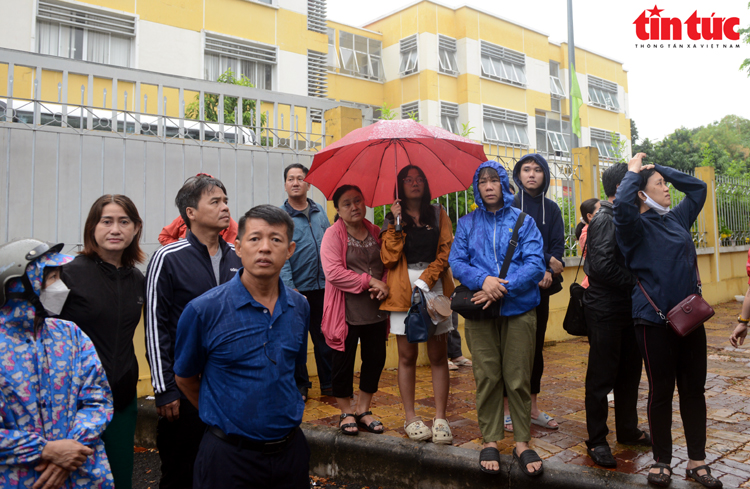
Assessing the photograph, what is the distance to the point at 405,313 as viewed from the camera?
4086 mm

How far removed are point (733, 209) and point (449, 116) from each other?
12.2 m

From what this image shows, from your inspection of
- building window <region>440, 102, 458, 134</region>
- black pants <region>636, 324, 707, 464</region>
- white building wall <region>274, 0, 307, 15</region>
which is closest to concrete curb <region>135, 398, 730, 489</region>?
black pants <region>636, 324, 707, 464</region>

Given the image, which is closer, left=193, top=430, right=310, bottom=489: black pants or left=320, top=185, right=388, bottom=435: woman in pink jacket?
left=193, top=430, right=310, bottom=489: black pants

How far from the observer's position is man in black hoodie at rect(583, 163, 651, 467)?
368 cm

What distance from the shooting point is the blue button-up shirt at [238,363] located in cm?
222

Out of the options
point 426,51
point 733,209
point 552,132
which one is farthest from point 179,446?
point 552,132

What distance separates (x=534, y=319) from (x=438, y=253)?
0.91 meters

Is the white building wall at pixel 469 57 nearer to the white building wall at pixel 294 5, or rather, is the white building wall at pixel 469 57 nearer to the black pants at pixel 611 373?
the white building wall at pixel 294 5

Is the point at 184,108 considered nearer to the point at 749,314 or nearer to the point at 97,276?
the point at 97,276

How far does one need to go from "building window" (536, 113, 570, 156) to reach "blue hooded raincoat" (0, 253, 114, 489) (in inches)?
948

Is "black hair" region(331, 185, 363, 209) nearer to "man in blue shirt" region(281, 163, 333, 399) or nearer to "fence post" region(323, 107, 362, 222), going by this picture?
"man in blue shirt" region(281, 163, 333, 399)

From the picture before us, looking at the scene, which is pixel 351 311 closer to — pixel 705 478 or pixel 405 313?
pixel 405 313

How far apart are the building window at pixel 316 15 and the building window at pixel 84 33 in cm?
551

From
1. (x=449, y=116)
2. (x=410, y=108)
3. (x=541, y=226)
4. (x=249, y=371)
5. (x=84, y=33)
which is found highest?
(x=410, y=108)
